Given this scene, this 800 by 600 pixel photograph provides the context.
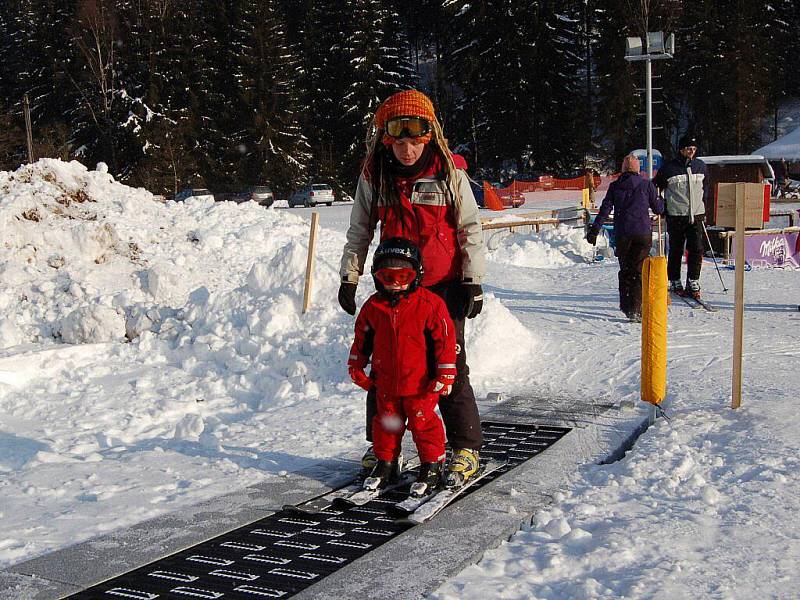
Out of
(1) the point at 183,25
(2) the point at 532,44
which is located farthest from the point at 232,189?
(2) the point at 532,44

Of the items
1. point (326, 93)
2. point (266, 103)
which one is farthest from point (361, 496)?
point (326, 93)

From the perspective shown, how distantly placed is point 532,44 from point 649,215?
4311 centimetres

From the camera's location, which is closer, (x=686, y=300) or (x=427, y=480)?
(x=427, y=480)

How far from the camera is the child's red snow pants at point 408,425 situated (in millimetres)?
4070

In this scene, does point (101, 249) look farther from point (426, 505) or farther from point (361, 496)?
point (426, 505)

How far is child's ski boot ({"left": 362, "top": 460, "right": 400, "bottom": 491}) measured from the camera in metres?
4.16

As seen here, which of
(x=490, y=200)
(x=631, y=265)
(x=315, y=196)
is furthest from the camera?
(x=315, y=196)

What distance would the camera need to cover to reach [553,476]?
4.39 metres

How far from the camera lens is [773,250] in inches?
590

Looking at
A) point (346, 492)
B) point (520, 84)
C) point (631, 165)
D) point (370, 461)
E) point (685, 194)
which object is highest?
point (520, 84)

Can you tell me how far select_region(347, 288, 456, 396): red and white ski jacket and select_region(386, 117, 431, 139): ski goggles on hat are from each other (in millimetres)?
774

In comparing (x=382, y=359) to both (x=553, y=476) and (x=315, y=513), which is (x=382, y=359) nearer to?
(x=315, y=513)

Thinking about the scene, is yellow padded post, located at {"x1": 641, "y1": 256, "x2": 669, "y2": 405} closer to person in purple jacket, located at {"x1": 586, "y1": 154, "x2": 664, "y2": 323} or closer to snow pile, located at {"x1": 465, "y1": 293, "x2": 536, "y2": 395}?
snow pile, located at {"x1": 465, "y1": 293, "x2": 536, "y2": 395}

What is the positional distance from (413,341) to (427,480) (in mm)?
711
